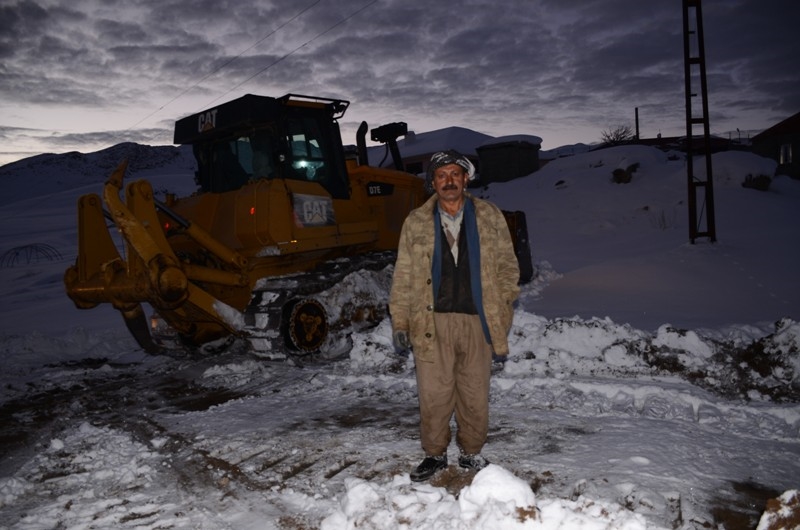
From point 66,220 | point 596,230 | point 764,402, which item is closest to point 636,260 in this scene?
point 596,230

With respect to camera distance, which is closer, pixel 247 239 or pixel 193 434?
pixel 193 434

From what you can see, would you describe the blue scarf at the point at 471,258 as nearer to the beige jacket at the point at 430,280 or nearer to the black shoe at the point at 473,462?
the beige jacket at the point at 430,280

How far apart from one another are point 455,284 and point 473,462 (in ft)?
3.80

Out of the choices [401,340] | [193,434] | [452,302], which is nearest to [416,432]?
[401,340]

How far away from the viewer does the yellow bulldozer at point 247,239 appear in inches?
235

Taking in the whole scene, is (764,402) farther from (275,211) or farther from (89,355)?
(89,355)

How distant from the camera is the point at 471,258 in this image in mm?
3463

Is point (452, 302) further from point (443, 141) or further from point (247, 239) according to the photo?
point (443, 141)

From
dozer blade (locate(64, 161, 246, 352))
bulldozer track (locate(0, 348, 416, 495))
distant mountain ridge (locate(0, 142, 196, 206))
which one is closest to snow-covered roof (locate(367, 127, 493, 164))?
dozer blade (locate(64, 161, 246, 352))

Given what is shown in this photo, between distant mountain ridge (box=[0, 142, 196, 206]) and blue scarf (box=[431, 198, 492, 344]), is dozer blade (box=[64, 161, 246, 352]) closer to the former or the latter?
blue scarf (box=[431, 198, 492, 344])

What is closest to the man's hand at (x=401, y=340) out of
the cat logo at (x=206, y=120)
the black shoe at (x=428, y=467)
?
the black shoe at (x=428, y=467)

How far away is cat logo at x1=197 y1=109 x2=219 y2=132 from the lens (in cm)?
694

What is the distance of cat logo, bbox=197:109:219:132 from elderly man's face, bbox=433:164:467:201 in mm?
4408

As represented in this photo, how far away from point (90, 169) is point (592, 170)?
8604 cm
